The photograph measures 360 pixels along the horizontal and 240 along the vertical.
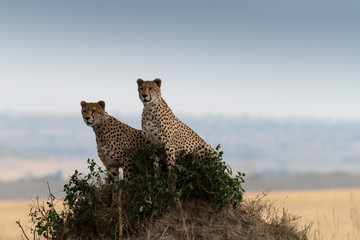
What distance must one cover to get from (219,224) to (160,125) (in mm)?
1622

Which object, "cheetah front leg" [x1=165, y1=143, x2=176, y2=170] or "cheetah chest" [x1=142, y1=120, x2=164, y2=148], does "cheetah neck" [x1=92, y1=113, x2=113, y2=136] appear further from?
"cheetah front leg" [x1=165, y1=143, x2=176, y2=170]

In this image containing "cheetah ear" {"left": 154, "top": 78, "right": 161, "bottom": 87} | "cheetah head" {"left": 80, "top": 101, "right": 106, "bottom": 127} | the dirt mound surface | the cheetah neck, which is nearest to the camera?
the dirt mound surface

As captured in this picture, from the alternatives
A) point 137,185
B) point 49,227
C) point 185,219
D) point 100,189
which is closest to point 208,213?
point 185,219

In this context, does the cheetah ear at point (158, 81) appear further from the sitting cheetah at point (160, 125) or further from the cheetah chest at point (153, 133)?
the cheetah chest at point (153, 133)

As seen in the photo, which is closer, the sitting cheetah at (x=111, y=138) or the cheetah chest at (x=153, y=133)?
the cheetah chest at (x=153, y=133)

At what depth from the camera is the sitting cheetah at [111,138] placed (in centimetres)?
796

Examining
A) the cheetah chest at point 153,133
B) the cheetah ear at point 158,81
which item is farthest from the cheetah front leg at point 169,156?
the cheetah ear at point 158,81

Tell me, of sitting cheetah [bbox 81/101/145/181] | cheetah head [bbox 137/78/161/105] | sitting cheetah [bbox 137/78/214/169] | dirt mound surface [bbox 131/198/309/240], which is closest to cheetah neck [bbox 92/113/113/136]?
sitting cheetah [bbox 81/101/145/181]

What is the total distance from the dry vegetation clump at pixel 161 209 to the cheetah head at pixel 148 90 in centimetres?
79

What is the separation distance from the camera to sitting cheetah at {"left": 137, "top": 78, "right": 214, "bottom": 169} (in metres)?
7.57

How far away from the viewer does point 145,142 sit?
8.05 metres

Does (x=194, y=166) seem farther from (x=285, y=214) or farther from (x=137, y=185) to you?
(x=285, y=214)

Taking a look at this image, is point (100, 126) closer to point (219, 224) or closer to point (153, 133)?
point (153, 133)

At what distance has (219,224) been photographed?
24.7 feet
